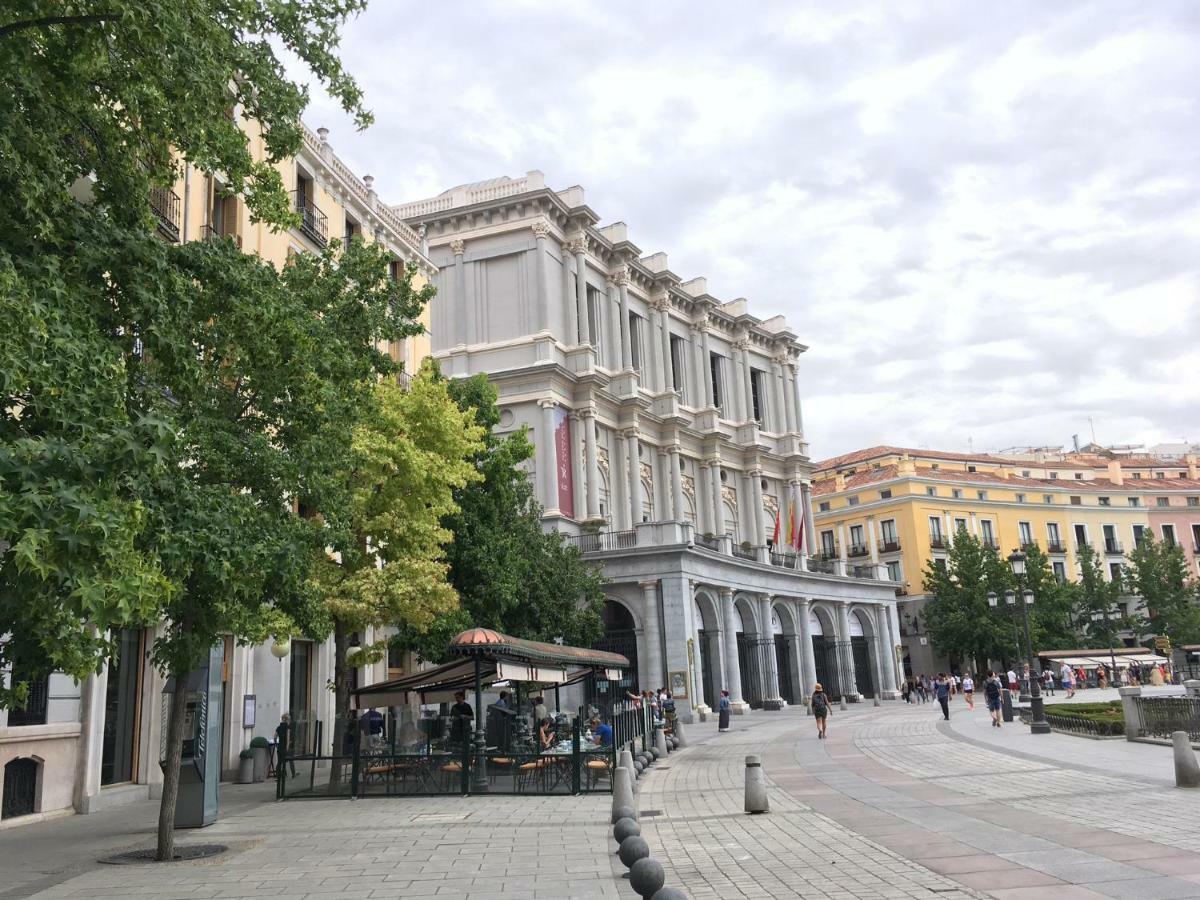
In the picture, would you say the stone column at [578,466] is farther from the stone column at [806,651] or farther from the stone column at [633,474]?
the stone column at [806,651]

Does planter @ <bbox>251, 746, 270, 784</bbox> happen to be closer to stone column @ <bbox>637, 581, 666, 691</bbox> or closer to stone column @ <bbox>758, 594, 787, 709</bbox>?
stone column @ <bbox>637, 581, 666, 691</bbox>

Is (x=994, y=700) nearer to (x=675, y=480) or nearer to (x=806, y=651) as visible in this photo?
(x=806, y=651)

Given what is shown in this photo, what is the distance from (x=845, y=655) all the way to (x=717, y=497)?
1122 centimetres

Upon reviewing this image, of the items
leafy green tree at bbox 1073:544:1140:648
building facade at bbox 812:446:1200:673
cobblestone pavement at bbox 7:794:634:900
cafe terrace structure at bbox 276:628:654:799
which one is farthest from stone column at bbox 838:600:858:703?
cobblestone pavement at bbox 7:794:634:900

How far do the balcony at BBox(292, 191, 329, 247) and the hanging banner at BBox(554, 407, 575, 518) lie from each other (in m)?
19.6

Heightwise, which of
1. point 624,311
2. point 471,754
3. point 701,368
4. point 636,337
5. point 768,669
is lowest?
point 471,754

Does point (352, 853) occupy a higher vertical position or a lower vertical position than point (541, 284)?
lower

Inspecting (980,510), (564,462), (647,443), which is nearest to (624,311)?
(647,443)

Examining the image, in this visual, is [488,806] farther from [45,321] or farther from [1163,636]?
[1163,636]

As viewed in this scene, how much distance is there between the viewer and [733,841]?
12.1m

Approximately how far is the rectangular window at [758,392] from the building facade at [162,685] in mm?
37534

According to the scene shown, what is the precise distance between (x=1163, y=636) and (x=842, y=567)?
30.6m

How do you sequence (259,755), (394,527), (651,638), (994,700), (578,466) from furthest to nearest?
1. (578,466)
2. (651,638)
3. (994,700)
4. (259,755)
5. (394,527)

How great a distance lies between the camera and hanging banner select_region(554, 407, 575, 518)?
4581 cm
